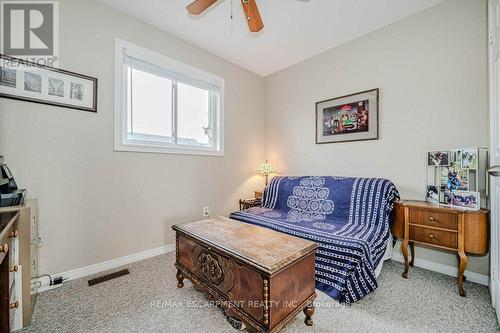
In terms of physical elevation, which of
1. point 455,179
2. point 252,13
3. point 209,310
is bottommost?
point 209,310

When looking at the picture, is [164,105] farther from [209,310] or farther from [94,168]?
[209,310]

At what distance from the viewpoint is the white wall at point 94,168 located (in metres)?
1.84

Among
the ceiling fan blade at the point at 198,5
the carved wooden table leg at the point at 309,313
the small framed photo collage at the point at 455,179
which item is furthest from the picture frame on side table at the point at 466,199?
the ceiling fan blade at the point at 198,5

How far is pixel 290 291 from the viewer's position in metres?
1.23

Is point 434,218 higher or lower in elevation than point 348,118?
lower

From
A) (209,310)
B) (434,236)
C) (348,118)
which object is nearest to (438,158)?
(434,236)

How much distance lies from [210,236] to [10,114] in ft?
6.16

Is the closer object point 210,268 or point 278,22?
point 210,268

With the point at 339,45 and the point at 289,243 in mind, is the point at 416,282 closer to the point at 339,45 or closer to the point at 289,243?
the point at 289,243

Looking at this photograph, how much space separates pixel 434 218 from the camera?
6.07 ft

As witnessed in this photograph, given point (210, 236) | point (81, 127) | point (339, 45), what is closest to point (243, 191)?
point (210, 236)

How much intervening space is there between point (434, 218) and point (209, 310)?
6.50 ft

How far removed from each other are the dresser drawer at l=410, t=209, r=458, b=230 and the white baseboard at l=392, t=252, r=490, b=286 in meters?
0.62

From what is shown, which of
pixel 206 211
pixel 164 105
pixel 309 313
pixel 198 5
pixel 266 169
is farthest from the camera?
pixel 266 169
